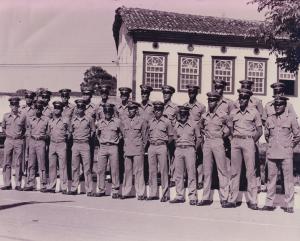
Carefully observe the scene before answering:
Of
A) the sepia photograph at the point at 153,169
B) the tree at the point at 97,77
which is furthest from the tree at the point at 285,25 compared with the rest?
the tree at the point at 97,77

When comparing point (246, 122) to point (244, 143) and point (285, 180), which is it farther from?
point (285, 180)

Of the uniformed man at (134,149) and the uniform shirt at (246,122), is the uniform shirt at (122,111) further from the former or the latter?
the uniform shirt at (246,122)

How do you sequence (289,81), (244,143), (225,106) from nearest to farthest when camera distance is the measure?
1. (244,143)
2. (225,106)
3. (289,81)

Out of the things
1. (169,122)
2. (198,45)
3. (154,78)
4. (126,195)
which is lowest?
(126,195)

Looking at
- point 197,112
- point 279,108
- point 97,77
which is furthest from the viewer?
point 97,77

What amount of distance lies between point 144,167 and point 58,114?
6.63ft

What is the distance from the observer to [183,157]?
363 inches

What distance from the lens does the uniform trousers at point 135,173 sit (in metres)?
9.61

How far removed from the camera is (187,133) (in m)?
9.19

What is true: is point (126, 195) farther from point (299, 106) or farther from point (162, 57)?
point (299, 106)

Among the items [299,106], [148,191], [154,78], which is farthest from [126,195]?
[299,106]

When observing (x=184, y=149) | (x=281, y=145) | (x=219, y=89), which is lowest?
(x=184, y=149)

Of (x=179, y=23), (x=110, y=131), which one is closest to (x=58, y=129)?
(x=110, y=131)

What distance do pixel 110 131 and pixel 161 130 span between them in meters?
1.00
